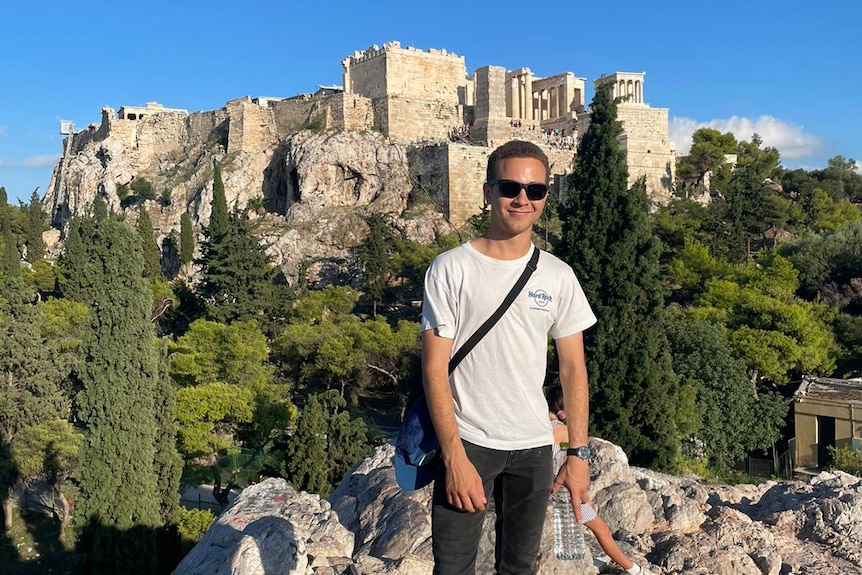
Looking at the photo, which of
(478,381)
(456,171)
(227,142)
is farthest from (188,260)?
(478,381)

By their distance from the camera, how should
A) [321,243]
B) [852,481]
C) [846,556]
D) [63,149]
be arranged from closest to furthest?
[846,556] → [852,481] → [321,243] → [63,149]

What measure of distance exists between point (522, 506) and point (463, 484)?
0.34 m

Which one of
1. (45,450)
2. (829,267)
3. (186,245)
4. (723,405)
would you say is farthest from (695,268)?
(186,245)

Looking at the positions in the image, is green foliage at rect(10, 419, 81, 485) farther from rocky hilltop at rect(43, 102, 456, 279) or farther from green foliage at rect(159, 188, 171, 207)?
green foliage at rect(159, 188, 171, 207)

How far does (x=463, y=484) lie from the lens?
2.33m

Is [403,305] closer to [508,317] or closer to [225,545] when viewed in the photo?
[225,545]

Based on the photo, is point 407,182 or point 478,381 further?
point 407,182

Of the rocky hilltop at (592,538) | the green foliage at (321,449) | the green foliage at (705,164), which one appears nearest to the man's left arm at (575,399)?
the rocky hilltop at (592,538)

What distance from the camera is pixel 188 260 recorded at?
1200 inches

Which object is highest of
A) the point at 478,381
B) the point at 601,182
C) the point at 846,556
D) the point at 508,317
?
the point at 601,182

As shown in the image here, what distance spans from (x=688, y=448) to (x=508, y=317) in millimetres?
13333

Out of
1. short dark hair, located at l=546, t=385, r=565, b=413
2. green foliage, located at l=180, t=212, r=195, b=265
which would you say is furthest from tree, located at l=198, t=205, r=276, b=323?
short dark hair, located at l=546, t=385, r=565, b=413

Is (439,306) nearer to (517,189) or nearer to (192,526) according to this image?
(517,189)

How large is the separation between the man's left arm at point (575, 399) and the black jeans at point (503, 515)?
118 mm
